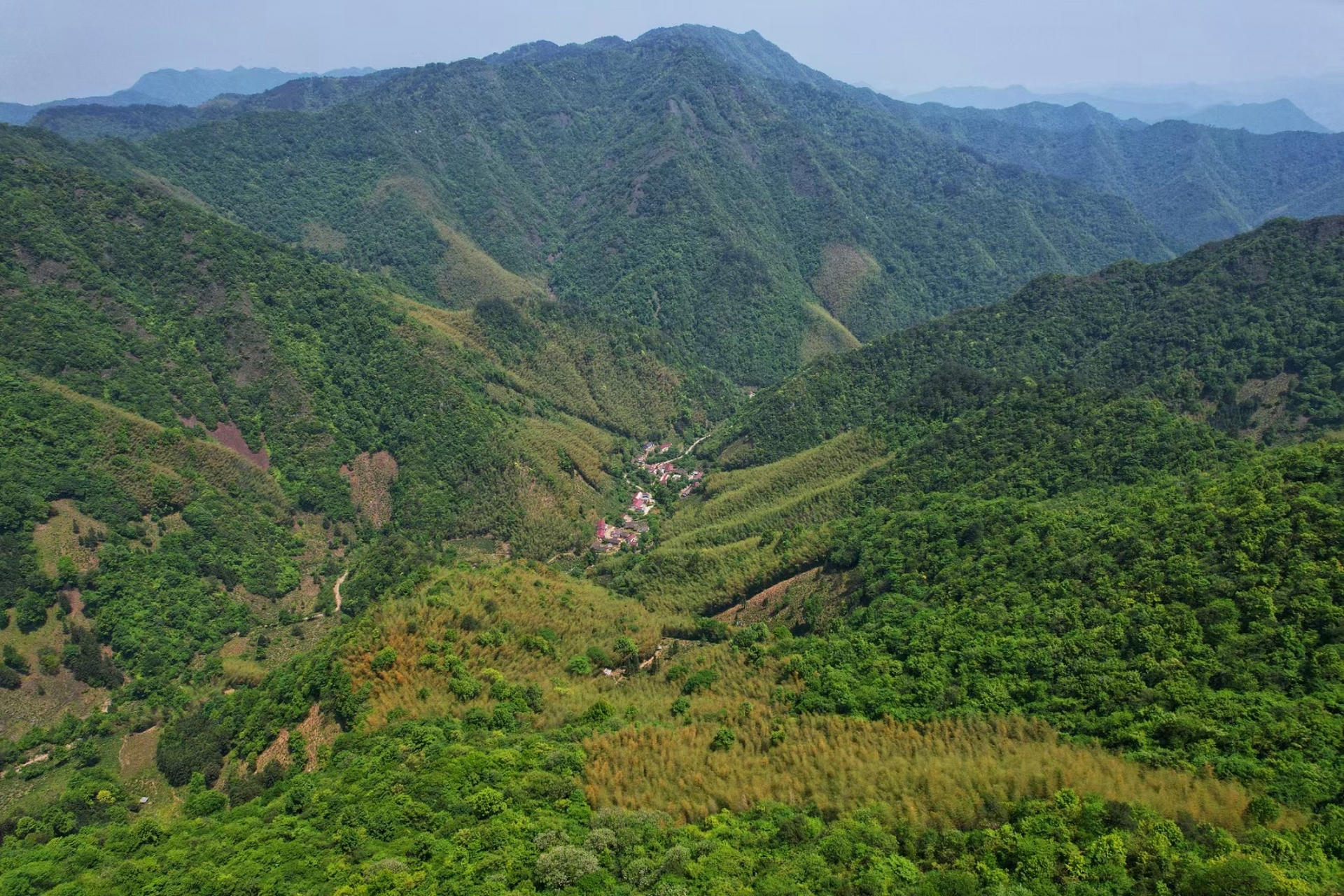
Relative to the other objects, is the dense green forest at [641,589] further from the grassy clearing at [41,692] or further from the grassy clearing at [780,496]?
the grassy clearing at [780,496]

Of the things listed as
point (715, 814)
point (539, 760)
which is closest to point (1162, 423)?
point (715, 814)

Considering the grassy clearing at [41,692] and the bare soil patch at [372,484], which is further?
the bare soil patch at [372,484]

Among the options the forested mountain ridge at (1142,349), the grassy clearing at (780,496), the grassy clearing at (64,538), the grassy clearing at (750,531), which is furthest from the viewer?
the forested mountain ridge at (1142,349)

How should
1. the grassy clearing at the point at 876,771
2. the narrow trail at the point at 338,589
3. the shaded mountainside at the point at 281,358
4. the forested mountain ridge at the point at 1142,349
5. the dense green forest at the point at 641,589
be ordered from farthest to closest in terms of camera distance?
the shaded mountainside at the point at 281,358 → the forested mountain ridge at the point at 1142,349 → the narrow trail at the point at 338,589 → the dense green forest at the point at 641,589 → the grassy clearing at the point at 876,771

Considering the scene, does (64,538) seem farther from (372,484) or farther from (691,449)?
(691,449)

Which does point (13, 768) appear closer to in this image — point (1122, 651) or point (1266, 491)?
point (1122, 651)

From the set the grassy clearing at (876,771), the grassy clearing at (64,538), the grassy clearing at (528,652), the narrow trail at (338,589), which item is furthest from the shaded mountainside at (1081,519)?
the grassy clearing at (64,538)

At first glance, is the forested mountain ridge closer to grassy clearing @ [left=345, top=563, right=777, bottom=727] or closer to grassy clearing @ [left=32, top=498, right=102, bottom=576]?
grassy clearing @ [left=345, top=563, right=777, bottom=727]
